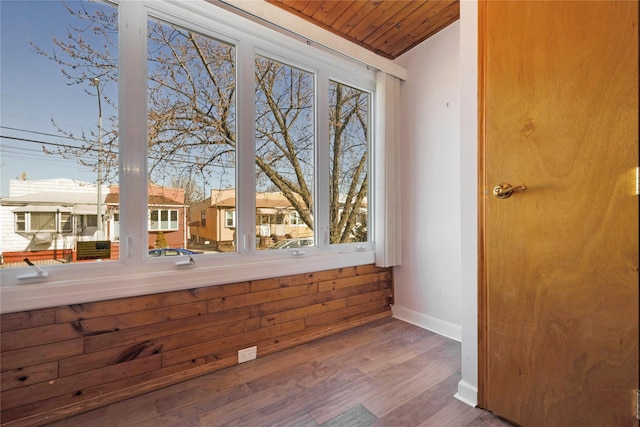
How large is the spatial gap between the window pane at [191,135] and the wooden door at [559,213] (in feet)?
5.16

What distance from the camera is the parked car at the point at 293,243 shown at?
2.16 meters

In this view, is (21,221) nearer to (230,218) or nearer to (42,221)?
(42,221)

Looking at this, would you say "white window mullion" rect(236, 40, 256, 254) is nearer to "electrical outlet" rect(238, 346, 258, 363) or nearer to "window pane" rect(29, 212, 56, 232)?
"electrical outlet" rect(238, 346, 258, 363)

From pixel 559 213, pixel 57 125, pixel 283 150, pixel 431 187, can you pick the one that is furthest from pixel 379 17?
pixel 57 125

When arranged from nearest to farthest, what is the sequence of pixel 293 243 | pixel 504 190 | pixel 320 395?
pixel 504 190
pixel 320 395
pixel 293 243

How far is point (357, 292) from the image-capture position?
2.51 m

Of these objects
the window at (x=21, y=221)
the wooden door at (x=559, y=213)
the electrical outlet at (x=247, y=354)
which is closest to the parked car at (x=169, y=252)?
the window at (x=21, y=221)

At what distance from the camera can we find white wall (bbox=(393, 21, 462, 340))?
7.35ft

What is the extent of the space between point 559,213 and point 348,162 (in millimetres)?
1668

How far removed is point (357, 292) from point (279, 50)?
2.12 m

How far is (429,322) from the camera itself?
7.86 feet

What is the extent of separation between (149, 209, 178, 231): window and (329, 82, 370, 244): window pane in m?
1.23

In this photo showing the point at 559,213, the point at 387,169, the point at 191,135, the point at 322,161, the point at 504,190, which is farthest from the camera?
the point at 387,169

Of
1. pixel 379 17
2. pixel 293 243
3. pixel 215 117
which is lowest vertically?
pixel 293 243
